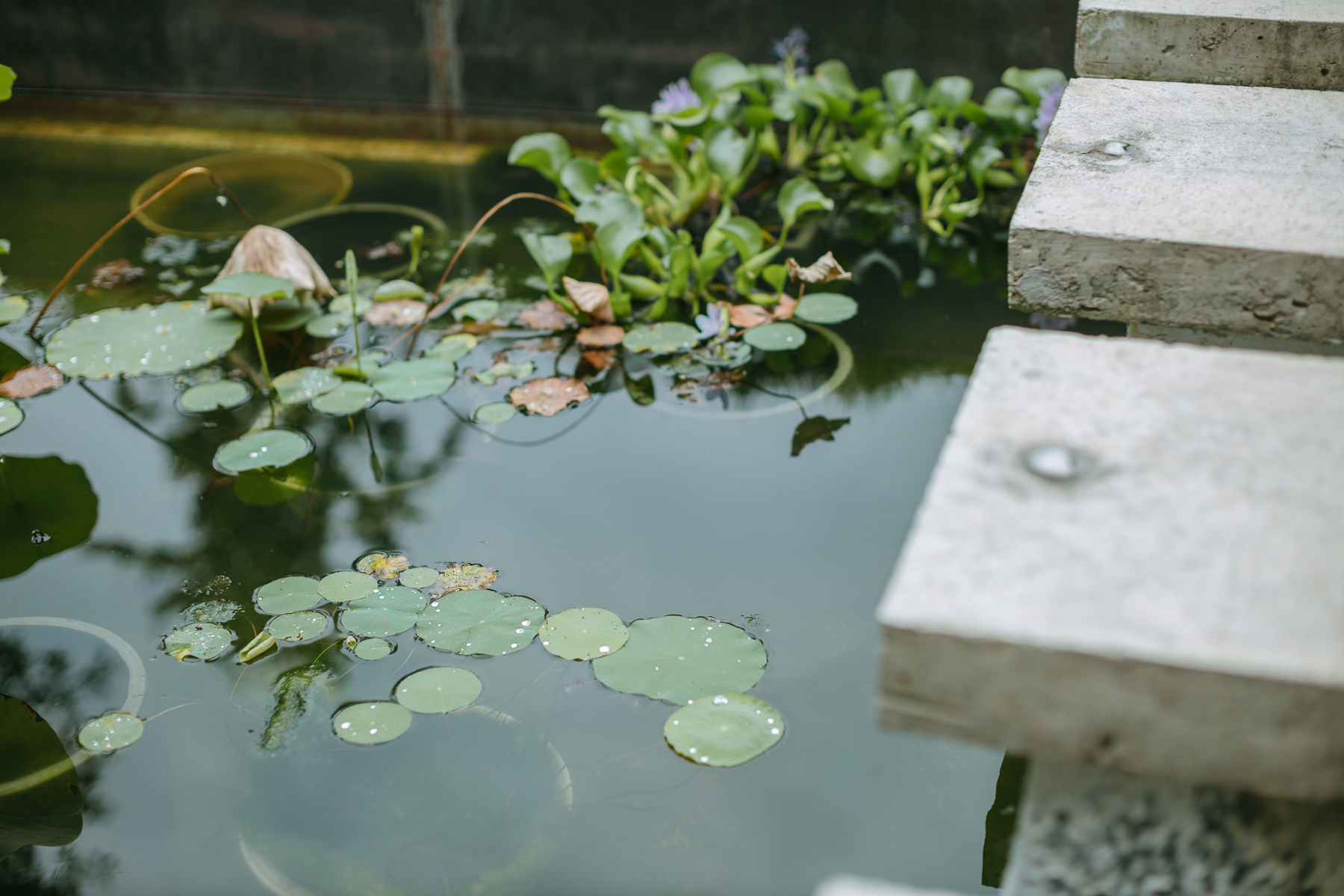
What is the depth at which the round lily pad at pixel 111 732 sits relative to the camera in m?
Result: 1.32

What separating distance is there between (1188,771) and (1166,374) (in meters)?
0.33

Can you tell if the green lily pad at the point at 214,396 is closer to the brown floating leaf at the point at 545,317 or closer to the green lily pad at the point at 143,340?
the green lily pad at the point at 143,340

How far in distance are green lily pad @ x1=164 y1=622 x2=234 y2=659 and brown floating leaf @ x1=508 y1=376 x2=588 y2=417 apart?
72cm

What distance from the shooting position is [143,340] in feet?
6.97

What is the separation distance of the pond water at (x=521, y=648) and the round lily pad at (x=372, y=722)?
0.05 feet

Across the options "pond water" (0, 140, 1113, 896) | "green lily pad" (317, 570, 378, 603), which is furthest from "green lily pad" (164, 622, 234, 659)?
"green lily pad" (317, 570, 378, 603)

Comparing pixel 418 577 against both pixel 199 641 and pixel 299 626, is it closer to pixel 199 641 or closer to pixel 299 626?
pixel 299 626

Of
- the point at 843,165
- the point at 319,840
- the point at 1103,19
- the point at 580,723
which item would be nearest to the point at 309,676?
the point at 319,840

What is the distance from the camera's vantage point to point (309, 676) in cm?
140

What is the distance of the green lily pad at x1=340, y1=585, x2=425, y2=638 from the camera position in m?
1.45

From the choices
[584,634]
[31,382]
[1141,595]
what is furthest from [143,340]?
[1141,595]

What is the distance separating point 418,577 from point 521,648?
23cm

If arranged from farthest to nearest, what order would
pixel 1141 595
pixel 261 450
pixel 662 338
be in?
pixel 662 338
pixel 261 450
pixel 1141 595

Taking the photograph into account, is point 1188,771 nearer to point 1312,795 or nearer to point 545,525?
point 1312,795
